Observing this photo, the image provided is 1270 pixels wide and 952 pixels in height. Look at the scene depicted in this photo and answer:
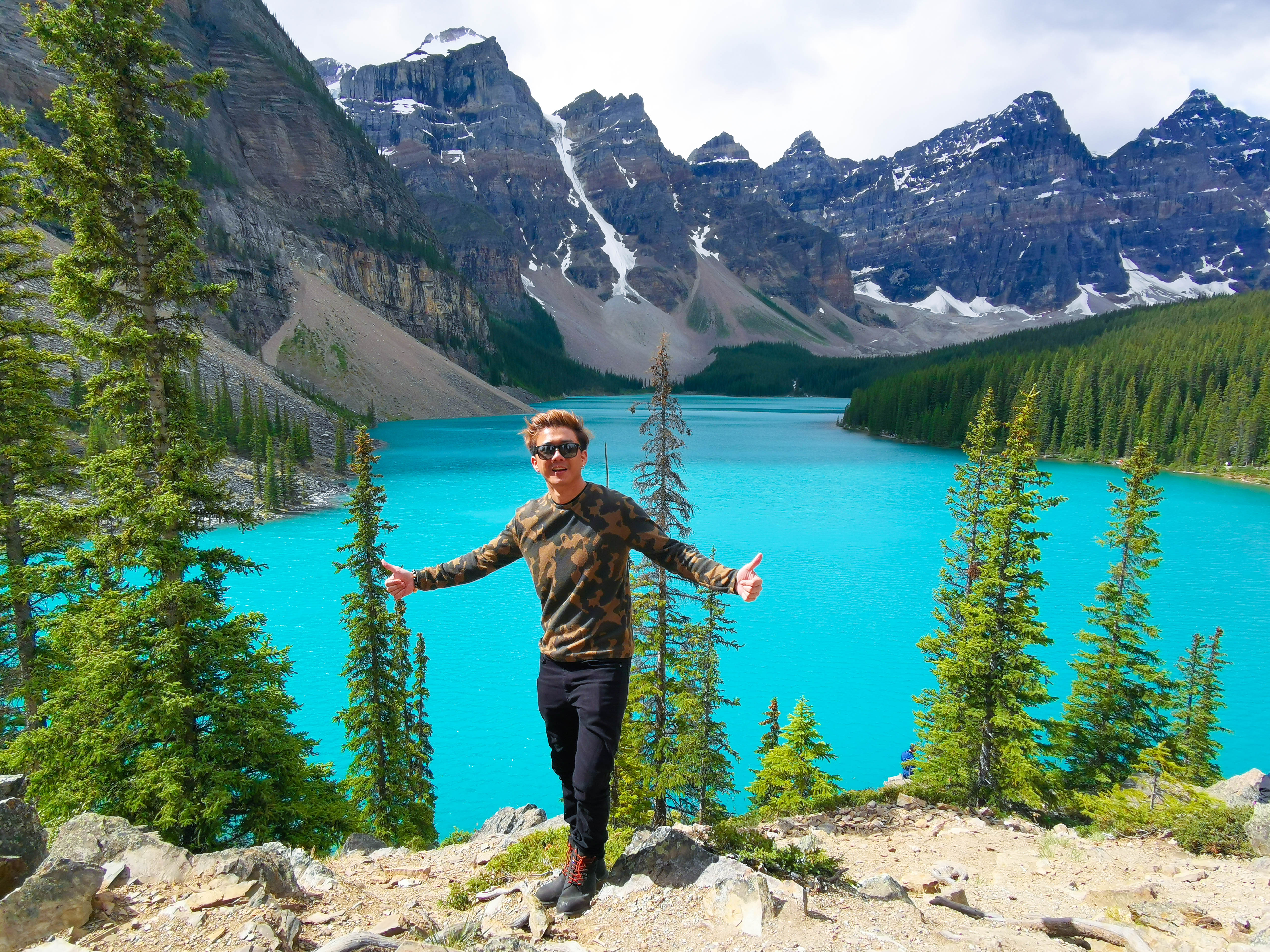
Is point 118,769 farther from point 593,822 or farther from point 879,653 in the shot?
point 879,653

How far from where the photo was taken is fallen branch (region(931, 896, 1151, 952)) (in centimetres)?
518

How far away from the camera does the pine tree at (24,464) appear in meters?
10.6

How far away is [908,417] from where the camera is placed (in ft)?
355

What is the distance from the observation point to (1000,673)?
14961mm

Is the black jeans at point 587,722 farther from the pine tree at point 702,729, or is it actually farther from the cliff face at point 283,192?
the cliff face at point 283,192

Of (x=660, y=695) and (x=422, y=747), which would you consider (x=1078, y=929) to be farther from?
(x=422, y=747)

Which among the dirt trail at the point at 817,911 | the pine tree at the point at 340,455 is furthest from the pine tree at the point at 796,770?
the pine tree at the point at 340,455

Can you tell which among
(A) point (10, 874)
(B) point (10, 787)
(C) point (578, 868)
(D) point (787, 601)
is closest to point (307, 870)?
(A) point (10, 874)

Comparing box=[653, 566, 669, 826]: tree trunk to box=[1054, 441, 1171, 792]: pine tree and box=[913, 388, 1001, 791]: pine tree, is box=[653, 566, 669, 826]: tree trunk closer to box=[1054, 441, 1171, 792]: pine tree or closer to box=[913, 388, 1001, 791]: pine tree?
box=[913, 388, 1001, 791]: pine tree

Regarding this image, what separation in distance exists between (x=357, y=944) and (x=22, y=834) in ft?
10.6

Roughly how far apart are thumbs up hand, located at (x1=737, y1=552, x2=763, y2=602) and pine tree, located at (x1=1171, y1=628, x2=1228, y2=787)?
17.0 metres

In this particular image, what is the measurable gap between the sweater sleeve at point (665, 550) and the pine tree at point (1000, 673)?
1248cm

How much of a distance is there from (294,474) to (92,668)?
50.1 metres

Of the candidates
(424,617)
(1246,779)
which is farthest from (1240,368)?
(424,617)
